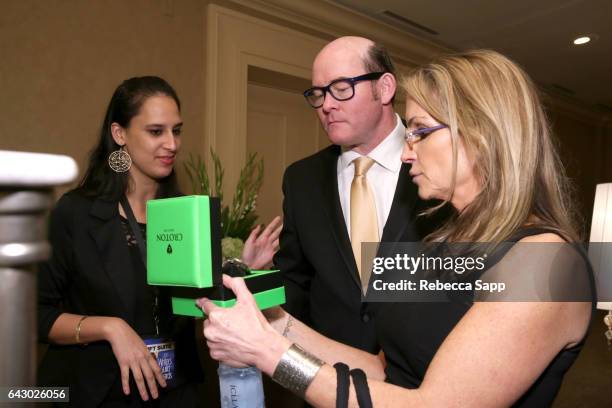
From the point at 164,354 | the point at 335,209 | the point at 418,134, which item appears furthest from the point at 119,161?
the point at 418,134

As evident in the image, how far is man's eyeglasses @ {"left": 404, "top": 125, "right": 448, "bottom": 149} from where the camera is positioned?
108cm

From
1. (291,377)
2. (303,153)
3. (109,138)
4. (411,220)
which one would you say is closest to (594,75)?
(303,153)

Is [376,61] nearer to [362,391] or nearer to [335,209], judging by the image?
[335,209]

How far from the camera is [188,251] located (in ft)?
2.95

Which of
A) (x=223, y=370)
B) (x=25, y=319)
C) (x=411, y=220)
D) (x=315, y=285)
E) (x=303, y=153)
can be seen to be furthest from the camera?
(x=303, y=153)

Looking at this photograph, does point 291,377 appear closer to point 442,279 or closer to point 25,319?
point 442,279

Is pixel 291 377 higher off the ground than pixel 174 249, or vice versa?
pixel 174 249

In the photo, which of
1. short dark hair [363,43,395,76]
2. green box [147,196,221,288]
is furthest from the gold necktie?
green box [147,196,221,288]

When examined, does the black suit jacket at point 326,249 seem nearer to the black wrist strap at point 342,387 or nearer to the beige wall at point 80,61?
the black wrist strap at point 342,387

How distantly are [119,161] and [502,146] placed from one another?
1384 millimetres

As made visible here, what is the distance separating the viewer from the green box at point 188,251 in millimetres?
891

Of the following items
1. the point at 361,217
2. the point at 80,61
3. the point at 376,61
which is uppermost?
the point at 80,61

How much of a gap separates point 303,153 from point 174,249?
3534 mm

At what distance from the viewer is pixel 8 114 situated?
2.46 metres
